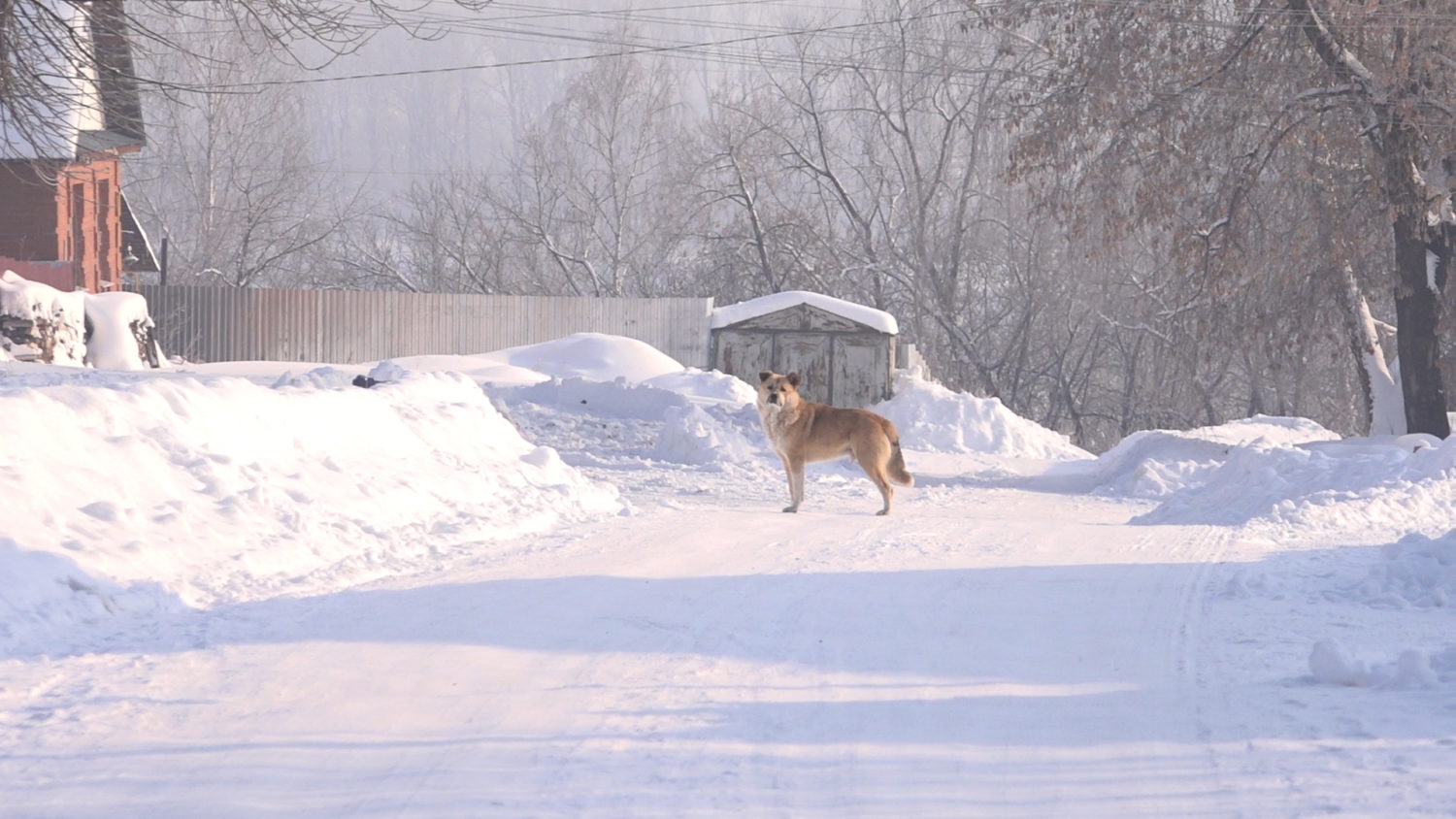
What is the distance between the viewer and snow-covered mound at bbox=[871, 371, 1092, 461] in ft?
86.6

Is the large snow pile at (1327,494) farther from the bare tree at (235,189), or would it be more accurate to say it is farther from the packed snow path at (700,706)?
the bare tree at (235,189)

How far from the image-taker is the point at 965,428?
26.8 m

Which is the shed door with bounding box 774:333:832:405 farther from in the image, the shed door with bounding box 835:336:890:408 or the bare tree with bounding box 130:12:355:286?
the bare tree with bounding box 130:12:355:286

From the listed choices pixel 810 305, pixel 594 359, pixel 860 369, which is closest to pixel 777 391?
pixel 594 359

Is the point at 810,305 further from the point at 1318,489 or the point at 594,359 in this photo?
the point at 1318,489

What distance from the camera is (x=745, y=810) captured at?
4.34 metres

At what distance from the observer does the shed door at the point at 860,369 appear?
2950cm

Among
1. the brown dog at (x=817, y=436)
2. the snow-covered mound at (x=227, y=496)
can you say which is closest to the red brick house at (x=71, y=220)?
the snow-covered mound at (x=227, y=496)

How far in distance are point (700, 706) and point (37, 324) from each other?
16.5 meters

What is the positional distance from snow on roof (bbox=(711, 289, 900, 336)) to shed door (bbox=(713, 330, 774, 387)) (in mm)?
360

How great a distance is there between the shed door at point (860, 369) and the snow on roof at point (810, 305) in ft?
1.21

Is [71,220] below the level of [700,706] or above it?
above

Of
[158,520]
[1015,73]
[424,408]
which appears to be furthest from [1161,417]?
[158,520]

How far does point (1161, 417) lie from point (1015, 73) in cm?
2117
